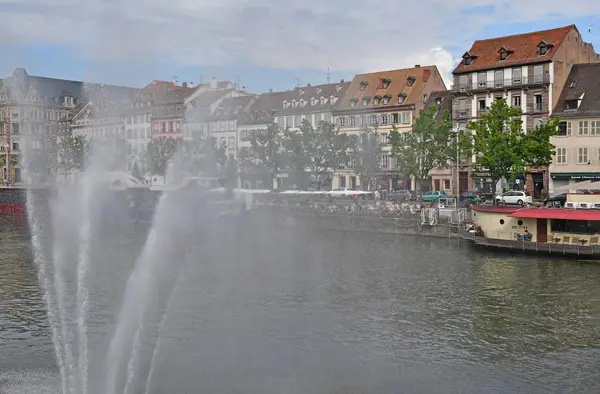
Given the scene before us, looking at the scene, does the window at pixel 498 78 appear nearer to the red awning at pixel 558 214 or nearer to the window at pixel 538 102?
Answer: the window at pixel 538 102

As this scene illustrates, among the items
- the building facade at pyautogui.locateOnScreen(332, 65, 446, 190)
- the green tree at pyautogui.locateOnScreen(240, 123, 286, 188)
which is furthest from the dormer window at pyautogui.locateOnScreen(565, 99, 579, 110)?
the green tree at pyautogui.locateOnScreen(240, 123, 286, 188)

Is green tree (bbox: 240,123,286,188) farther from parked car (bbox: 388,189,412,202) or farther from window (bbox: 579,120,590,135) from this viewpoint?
window (bbox: 579,120,590,135)

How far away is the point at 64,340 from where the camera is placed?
26.9 meters

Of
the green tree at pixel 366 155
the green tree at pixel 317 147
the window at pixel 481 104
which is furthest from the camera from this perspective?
the green tree at pixel 317 147

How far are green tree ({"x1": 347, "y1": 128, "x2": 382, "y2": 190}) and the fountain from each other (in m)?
23.7

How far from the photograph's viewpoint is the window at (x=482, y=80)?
8062cm

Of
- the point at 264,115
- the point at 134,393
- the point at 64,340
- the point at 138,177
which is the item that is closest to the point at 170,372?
the point at 134,393

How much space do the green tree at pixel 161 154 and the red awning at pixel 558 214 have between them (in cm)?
4749

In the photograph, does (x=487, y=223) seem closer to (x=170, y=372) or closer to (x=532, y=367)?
(x=532, y=367)

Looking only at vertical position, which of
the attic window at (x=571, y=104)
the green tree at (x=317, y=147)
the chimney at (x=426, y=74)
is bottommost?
the green tree at (x=317, y=147)

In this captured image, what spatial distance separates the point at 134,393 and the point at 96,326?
903 cm

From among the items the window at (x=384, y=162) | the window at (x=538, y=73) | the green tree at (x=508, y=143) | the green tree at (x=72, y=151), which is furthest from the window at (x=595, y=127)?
the green tree at (x=72, y=151)

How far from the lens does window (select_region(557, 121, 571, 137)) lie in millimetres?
73000

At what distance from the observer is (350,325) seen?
2909 centimetres
